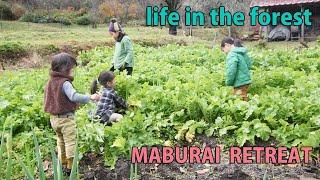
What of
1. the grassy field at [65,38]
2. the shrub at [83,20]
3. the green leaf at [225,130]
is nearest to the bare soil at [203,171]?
the green leaf at [225,130]

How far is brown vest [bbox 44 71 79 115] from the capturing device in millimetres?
4746

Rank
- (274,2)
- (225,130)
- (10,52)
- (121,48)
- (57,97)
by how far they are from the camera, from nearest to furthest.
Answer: (57,97) < (225,130) < (121,48) < (10,52) < (274,2)

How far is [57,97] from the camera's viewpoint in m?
4.77

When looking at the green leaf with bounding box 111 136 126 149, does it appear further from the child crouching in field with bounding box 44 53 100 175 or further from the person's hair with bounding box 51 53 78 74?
the person's hair with bounding box 51 53 78 74

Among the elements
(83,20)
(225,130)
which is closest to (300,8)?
(83,20)

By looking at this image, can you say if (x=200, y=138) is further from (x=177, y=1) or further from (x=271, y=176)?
(x=177, y=1)

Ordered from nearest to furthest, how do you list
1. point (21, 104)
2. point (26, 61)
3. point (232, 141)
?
point (232, 141), point (21, 104), point (26, 61)

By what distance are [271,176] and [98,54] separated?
11.4m

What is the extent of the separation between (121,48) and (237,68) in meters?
2.64

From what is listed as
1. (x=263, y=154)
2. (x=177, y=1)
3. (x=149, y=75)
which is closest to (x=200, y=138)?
(x=263, y=154)

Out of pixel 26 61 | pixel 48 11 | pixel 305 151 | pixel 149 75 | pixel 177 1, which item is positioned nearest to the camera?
pixel 305 151

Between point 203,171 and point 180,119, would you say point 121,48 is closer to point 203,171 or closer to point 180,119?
point 180,119

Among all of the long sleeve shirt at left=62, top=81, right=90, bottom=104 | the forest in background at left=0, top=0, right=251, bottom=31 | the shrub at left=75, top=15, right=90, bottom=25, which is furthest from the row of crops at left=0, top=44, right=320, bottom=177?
the shrub at left=75, top=15, right=90, bottom=25

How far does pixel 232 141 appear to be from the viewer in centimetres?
577
